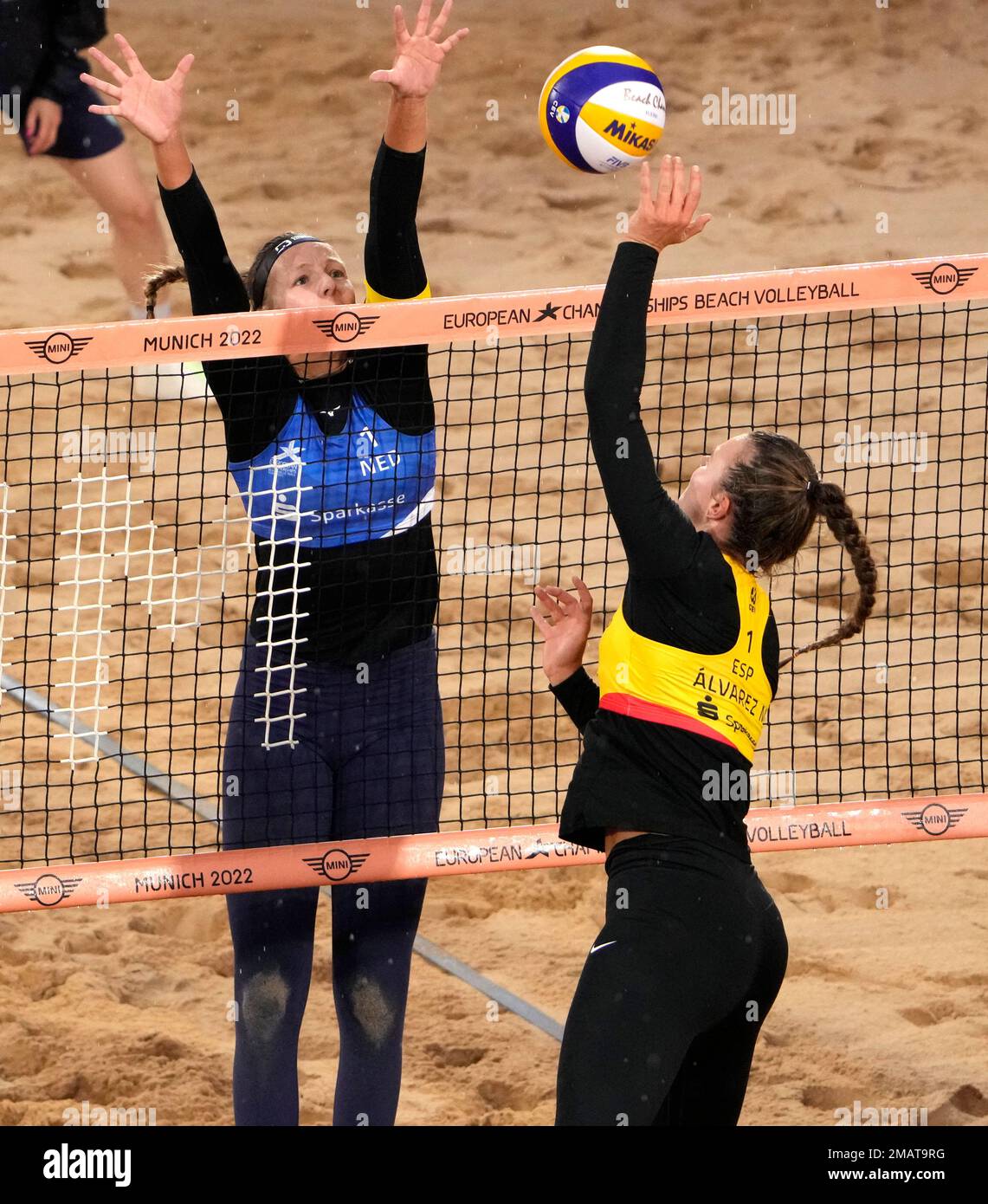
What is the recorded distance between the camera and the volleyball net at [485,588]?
398 centimetres

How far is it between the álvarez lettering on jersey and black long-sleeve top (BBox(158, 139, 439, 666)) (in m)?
0.67

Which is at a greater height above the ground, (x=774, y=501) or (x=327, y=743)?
(x=774, y=501)

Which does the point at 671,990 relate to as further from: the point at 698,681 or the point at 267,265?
the point at 267,265

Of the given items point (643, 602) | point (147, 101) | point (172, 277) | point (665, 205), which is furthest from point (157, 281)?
point (643, 602)

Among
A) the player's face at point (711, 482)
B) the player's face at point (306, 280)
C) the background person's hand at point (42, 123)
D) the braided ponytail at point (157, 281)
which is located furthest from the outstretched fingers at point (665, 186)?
the background person's hand at point (42, 123)

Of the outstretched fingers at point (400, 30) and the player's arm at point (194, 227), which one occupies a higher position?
the outstretched fingers at point (400, 30)

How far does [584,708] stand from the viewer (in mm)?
3633

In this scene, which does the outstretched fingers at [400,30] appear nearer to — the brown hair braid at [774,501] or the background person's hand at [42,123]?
the brown hair braid at [774,501]

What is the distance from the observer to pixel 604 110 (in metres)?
4.54

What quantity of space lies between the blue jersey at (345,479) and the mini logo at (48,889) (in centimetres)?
99

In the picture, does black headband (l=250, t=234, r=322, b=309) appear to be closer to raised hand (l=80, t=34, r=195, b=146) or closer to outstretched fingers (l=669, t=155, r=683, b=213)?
raised hand (l=80, t=34, r=195, b=146)

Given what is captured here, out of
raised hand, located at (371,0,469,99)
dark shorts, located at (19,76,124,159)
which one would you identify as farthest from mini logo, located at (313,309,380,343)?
dark shorts, located at (19,76,124,159)

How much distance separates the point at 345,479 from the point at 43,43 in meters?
7.20

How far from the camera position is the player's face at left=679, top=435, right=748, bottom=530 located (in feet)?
11.0
